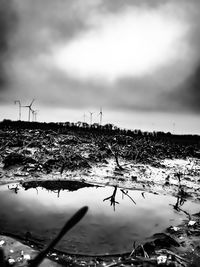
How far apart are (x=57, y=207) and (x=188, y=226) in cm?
203

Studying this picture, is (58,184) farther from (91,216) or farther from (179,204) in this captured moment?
(179,204)

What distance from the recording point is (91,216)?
3.77 m

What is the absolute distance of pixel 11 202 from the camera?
424 cm

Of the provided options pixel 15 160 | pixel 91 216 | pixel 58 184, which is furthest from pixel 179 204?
pixel 15 160

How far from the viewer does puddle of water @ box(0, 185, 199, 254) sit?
2.98 meters

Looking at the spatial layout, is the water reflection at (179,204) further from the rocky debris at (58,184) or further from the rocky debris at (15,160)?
the rocky debris at (15,160)

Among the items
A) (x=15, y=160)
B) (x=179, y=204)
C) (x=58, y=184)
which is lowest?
(x=179, y=204)

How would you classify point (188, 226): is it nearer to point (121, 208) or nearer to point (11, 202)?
point (121, 208)

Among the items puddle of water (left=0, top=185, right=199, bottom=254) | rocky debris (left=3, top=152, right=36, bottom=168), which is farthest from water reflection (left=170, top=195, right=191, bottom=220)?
rocky debris (left=3, top=152, right=36, bottom=168)

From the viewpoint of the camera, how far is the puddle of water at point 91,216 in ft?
9.78

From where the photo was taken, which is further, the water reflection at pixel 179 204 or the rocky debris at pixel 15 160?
the rocky debris at pixel 15 160

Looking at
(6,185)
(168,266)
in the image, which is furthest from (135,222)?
(6,185)

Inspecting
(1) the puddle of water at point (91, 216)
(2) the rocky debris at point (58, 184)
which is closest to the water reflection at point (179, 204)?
(1) the puddle of water at point (91, 216)

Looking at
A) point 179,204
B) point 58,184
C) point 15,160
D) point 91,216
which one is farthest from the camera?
point 15,160
